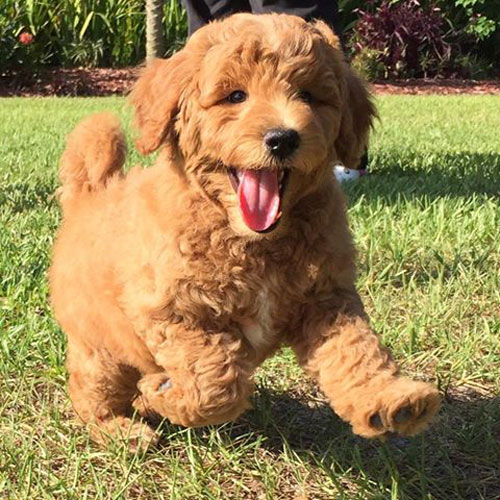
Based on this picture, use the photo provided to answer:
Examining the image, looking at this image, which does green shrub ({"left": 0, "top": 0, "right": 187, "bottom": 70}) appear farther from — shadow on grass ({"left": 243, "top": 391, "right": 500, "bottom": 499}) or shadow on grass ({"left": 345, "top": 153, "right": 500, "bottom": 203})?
shadow on grass ({"left": 243, "top": 391, "right": 500, "bottom": 499})

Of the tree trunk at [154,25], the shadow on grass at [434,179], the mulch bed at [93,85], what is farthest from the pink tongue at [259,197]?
the tree trunk at [154,25]

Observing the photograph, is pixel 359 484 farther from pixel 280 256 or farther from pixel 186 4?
pixel 186 4

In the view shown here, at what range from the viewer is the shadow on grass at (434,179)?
5.26 m

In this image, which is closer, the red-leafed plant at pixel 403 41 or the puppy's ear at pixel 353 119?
the puppy's ear at pixel 353 119

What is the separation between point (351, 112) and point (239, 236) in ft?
1.94

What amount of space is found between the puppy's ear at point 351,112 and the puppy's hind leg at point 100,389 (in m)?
0.96

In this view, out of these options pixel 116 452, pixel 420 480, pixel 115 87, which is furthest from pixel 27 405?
pixel 115 87

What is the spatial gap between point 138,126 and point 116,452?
962 mm

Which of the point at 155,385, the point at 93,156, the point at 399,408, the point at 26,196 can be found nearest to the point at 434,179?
the point at 26,196

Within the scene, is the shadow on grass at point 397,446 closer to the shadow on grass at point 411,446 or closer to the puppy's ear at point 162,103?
the shadow on grass at point 411,446

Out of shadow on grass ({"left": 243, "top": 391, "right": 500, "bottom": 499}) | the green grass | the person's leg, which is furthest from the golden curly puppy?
the person's leg

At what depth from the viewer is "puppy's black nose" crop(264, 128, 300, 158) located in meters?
2.25

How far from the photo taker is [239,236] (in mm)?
2363

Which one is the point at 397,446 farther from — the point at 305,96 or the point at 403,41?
the point at 403,41
